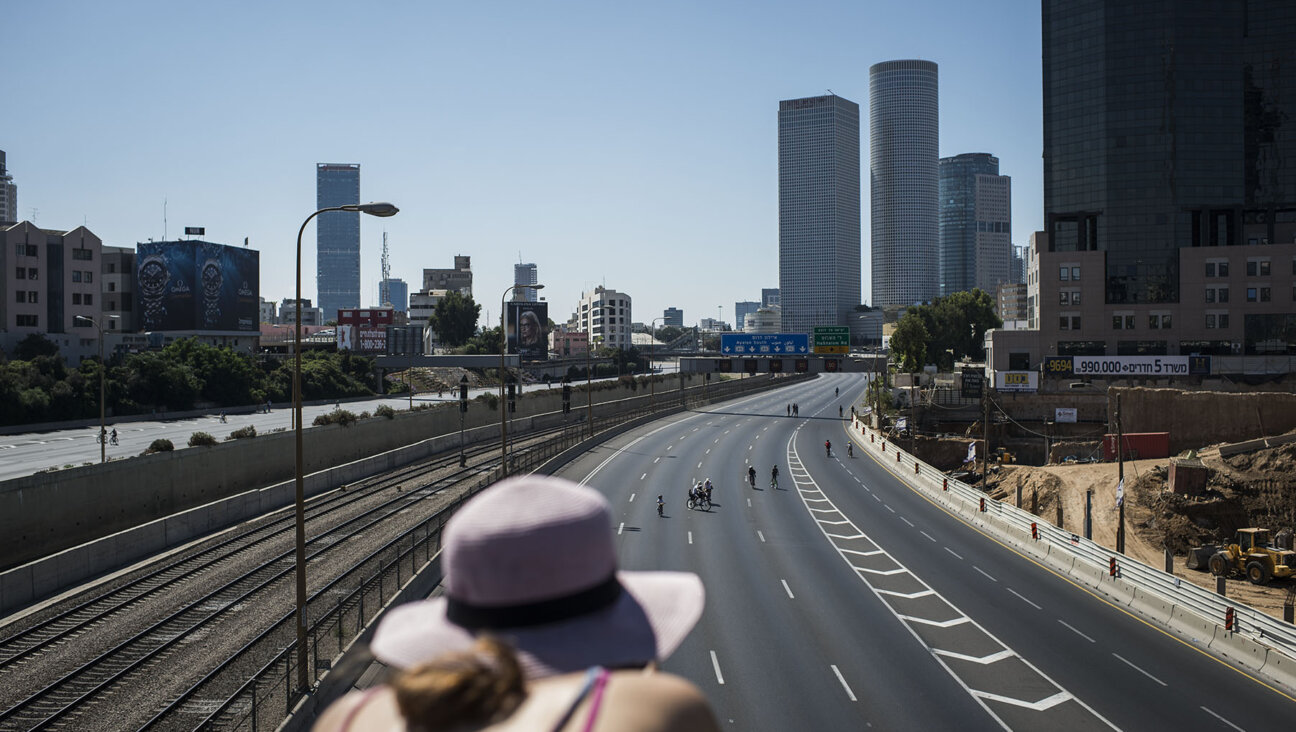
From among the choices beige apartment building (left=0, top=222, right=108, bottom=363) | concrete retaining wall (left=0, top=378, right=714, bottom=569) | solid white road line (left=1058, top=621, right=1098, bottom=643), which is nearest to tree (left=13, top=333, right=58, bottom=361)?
beige apartment building (left=0, top=222, right=108, bottom=363)

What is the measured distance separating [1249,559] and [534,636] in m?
43.3

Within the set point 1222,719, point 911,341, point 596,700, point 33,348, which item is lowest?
point 1222,719

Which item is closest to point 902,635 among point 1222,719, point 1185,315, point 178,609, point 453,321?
point 1222,719

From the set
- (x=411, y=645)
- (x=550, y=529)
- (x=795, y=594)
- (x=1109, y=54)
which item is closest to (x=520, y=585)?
(x=550, y=529)

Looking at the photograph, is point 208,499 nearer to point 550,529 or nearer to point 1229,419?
point 550,529

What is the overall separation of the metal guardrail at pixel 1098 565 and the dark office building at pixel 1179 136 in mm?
67185

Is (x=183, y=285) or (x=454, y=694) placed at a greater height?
(x=183, y=285)

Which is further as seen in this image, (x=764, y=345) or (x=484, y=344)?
(x=484, y=344)

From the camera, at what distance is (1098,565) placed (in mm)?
31234

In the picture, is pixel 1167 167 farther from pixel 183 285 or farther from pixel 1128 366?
pixel 183 285

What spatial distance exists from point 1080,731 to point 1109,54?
111m

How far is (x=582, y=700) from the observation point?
2074mm

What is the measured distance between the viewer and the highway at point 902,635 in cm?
1992

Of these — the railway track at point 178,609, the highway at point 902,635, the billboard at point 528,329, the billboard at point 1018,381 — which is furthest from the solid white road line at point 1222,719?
the billboard at point 528,329
